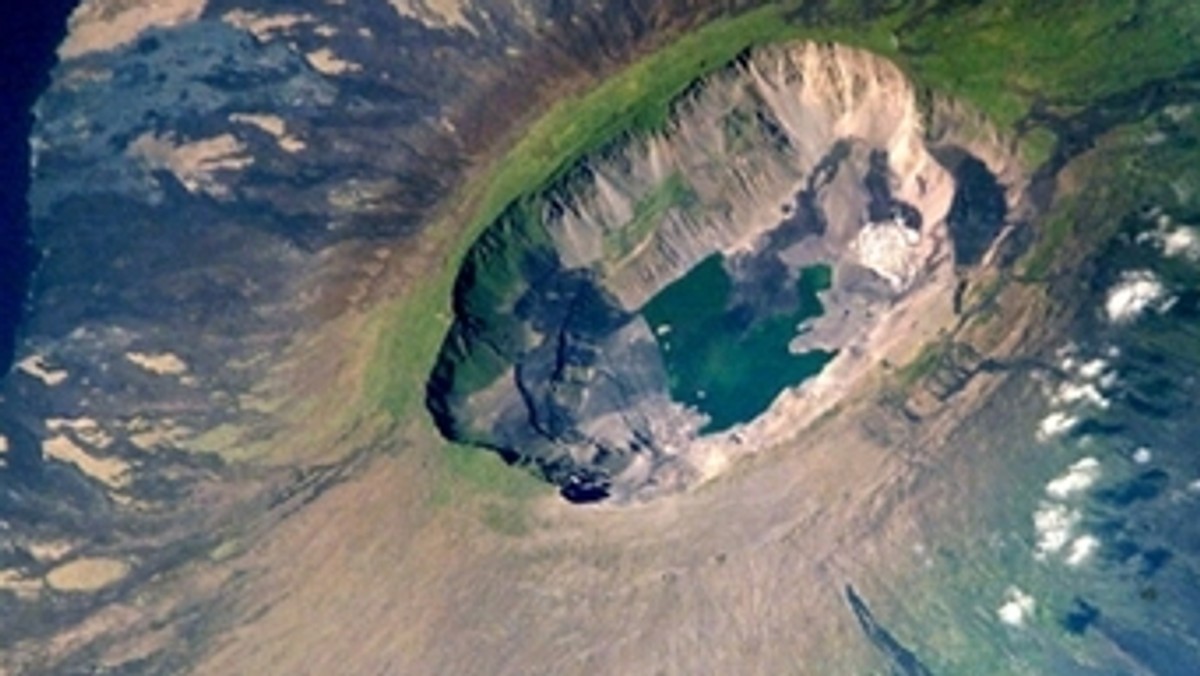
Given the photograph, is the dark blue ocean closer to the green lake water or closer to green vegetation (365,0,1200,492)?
green vegetation (365,0,1200,492)

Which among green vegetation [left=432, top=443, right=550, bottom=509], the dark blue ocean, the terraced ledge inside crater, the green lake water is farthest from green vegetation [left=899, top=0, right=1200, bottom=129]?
the dark blue ocean

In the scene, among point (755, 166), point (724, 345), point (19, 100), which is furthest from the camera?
point (724, 345)

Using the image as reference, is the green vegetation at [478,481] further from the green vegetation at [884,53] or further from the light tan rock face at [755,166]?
the light tan rock face at [755,166]

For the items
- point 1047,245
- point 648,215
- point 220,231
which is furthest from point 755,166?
point 220,231

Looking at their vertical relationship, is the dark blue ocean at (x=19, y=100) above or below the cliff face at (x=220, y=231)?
above

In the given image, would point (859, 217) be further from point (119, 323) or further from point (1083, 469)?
point (119, 323)

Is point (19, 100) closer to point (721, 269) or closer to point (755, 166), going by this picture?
point (721, 269)

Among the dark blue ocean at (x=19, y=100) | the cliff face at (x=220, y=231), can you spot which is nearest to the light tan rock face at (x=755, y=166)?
the cliff face at (x=220, y=231)
